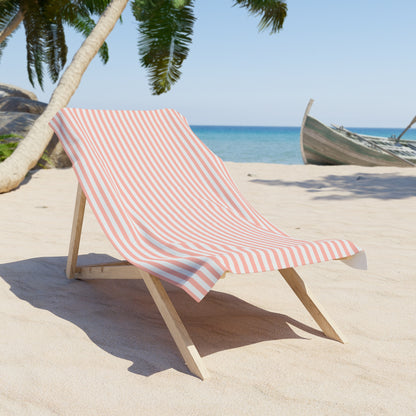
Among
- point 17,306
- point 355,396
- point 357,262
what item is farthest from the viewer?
point 17,306

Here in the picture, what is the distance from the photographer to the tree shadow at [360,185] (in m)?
6.76

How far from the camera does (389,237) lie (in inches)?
176

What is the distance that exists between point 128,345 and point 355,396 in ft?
3.39

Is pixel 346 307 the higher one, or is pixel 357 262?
pixel 357 262

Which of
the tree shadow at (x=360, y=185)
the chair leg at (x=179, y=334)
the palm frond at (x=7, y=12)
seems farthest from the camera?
the palm frond at (x=7, y=12)

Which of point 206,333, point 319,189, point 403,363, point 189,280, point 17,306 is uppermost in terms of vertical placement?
point 189,280

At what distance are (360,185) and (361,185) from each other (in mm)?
15

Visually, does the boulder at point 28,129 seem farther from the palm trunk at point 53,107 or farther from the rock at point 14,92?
the rock at point 14,92

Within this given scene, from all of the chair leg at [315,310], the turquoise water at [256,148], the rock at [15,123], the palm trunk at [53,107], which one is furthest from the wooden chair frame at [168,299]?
the turquoise water at [256,148]

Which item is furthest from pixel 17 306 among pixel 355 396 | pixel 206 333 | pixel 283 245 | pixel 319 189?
pixel 319 189

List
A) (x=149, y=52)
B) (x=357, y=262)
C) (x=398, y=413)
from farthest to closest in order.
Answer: (x=149, y=52)
(x=357, y=262)
(x=398, y=413)

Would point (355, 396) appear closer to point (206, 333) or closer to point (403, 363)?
point (403, 363)

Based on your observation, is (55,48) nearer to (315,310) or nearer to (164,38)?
(164,38)

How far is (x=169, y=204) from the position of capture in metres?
3.07
